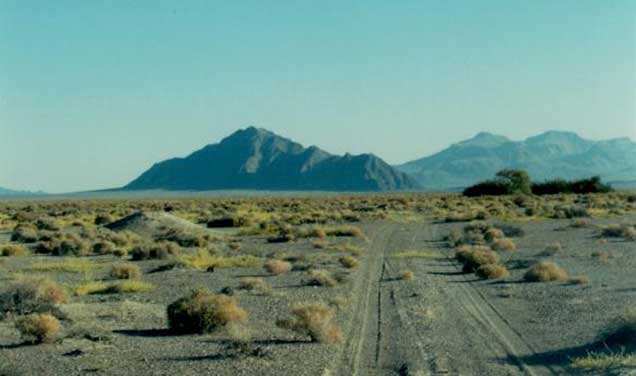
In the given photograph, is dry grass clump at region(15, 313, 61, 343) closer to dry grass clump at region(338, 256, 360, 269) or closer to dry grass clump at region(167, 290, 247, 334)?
dry grass clump at region(167, 290, 247, 334)

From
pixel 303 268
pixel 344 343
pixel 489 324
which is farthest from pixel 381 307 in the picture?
pixel 303 268

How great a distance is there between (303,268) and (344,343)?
14900mm

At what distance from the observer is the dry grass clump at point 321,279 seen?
86.1 feet

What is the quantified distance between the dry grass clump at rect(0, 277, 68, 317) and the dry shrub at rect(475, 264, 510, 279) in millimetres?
13955

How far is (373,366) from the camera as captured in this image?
47.4 ft

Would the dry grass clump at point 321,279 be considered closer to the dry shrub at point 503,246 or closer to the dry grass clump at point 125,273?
the dry grass clump at point 125,273

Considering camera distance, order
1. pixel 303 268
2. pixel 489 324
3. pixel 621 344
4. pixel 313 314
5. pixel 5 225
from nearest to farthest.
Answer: pixel 621 344 < pixel 313 314 < pixel 489 324 < pixel 303 268 < pixel 5 225

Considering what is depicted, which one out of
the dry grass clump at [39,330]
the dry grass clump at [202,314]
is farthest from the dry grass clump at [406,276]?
the dry grass clump at [39,330]

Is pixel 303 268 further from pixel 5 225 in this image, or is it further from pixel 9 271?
pixel 5 225

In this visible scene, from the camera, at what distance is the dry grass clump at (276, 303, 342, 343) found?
1667cm

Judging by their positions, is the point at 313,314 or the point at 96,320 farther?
the point at 96,320

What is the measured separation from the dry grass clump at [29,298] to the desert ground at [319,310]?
1.6 inches

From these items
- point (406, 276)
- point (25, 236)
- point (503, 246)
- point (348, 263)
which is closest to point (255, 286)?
point (406, 276)

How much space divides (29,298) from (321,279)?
9.40 meters
